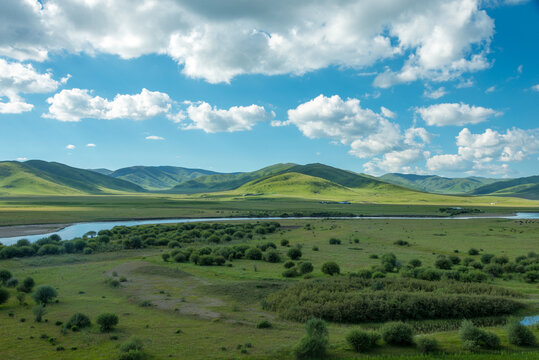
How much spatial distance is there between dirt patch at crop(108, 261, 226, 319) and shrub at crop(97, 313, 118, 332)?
601 centimetres

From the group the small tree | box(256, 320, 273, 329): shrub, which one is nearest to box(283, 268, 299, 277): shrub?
box(256, 320, 273, 329): shrub

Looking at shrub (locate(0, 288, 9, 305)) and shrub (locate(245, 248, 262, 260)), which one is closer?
shrub (locate(0, 288, 9, 305))

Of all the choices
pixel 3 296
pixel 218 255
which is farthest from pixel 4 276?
pixel 218 255

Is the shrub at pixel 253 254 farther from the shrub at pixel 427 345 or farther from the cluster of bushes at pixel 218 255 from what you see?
the shrub at pixel 427 345

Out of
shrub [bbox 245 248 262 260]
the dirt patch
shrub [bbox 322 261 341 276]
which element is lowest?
the dirt patch

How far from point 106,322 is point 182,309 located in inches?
281

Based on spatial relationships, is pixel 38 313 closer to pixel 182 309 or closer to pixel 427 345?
pixel 182 309

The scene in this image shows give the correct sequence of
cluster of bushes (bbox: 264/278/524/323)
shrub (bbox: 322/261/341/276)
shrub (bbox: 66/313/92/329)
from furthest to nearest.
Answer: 1. shrub (bbox: 322/261/341/276)
2. cluster of bushes (bbox: 264/278/524/323)
3. shrub (bbox: 66/313/92/329)

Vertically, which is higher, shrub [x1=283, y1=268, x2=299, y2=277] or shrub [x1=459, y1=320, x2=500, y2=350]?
shrub [x1=459, y1=320, x2=500, y2=350]

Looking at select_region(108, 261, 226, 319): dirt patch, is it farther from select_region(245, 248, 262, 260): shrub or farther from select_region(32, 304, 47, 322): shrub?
select_region(245, 248, 262, 260): shrub

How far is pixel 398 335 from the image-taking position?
22047mm

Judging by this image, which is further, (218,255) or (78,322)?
(218,255)

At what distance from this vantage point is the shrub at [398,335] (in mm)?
22016

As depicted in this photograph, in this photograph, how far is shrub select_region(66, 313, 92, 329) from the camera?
26.1m
